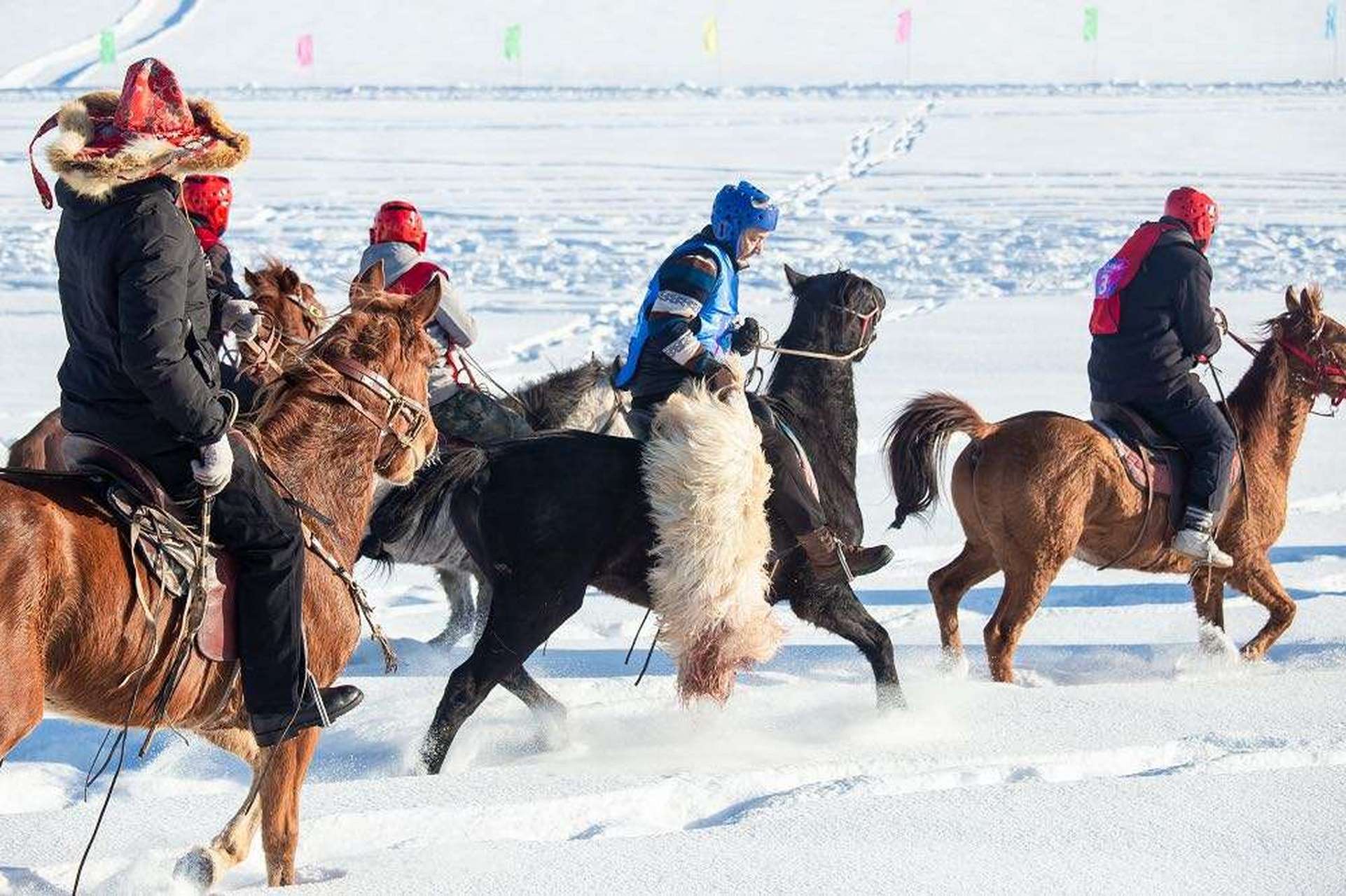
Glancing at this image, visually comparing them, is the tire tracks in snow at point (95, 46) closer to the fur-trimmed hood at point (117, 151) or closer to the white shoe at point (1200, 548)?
the white shoe at point (1200, 548)

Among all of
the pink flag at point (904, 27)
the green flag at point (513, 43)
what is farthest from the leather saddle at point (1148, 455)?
the pink flag at point (904, 27)

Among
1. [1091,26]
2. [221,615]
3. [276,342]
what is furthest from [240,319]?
[1091,26]

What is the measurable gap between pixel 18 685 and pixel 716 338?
3163 millimetres

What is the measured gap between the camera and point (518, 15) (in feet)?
163

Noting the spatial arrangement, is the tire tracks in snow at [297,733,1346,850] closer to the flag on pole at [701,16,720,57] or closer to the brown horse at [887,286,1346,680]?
the brown horse at [887,286,1346,680]

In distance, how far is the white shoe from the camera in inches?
257

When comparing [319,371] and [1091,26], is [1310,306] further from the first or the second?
[1091,26]

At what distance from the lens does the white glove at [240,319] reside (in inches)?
159

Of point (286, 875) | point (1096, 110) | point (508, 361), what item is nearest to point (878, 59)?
point (1096, 110)

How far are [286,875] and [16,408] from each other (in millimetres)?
7705

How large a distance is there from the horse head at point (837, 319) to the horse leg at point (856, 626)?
98cm

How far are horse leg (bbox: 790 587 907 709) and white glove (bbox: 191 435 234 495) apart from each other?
2.79 metres

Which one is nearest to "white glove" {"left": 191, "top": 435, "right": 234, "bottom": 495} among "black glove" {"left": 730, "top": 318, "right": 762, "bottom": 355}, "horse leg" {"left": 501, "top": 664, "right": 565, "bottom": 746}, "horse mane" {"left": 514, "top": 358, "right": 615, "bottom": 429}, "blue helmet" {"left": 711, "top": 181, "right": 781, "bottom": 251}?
"horse leg" {"left": 501, "top": 664, "right": 565, "bottom": 746}

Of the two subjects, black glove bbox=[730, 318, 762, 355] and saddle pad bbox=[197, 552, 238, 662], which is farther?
black glove bbox=[730, 318, 762, 355]
